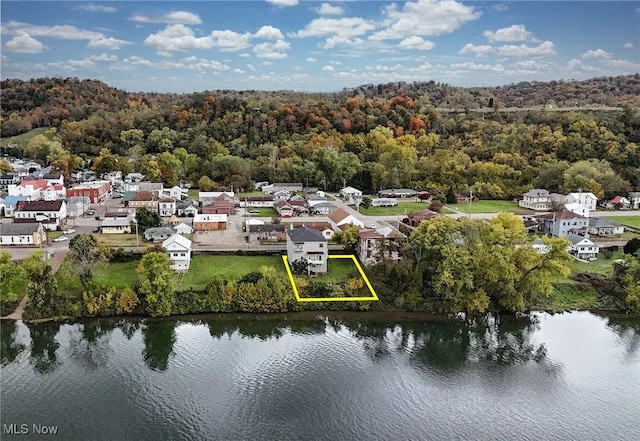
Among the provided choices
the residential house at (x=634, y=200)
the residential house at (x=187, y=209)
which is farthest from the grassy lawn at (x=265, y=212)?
the residential house at (x=634, y=200)

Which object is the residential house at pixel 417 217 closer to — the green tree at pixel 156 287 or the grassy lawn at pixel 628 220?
the grassy lawn at pixel 628 220

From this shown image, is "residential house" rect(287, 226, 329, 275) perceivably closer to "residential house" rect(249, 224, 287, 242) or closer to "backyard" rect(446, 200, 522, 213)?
"residential house" rect(249, 224, 287, 242)

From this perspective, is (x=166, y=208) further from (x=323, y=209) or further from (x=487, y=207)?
(x=487, y=207)

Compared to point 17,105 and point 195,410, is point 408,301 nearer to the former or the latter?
point 195,410

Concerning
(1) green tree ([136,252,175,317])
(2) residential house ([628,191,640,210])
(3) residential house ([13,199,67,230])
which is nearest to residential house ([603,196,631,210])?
(2) residential house ([628,191,640,210])

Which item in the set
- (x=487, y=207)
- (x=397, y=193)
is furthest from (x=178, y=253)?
(x=487, y=207)
